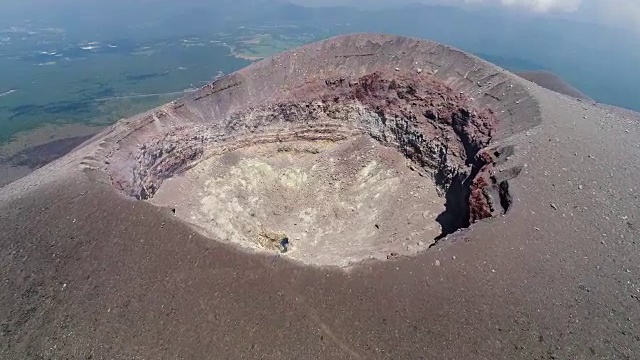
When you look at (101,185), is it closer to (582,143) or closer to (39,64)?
(582,143)

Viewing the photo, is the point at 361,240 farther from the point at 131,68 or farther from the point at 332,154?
the point at 131,68

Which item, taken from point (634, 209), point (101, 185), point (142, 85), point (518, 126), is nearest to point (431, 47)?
point (518, 126)

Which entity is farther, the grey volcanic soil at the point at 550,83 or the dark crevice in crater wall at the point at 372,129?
the grey volcanic soil at the point at 550,83

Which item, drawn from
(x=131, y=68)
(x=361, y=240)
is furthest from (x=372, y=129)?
(x=131, y=68)

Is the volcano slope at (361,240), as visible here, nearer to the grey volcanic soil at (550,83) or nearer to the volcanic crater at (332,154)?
the volcanic crater at (332,154)

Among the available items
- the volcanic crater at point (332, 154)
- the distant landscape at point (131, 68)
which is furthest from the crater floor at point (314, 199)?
the distant landscape at point (131, 68)

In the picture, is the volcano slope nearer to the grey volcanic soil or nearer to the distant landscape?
the grey volcanic soil
